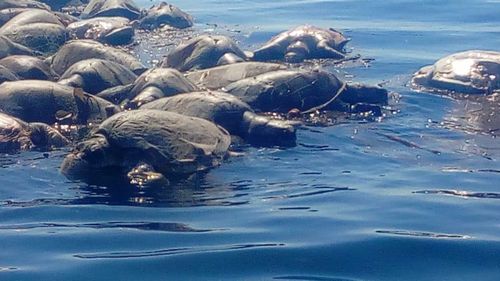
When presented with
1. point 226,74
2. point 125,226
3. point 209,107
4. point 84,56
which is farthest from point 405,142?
point 84,56

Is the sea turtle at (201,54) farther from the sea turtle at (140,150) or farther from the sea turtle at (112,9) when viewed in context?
the sea turtle at (112,9)

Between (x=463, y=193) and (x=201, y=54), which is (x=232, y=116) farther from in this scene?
(x=201, y=54)

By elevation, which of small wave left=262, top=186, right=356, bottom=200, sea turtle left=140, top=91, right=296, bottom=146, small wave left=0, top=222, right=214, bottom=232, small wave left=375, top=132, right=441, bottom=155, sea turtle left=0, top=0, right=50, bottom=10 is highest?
sea turtle left=0, top=0, right=50, bottom=10

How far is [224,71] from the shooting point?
10.5m

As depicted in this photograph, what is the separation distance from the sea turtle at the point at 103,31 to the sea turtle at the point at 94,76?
143 inches

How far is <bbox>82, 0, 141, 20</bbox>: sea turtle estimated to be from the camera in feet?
53.5

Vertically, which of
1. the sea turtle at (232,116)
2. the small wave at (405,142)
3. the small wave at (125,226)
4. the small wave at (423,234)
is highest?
the sea turtle at (232,116)

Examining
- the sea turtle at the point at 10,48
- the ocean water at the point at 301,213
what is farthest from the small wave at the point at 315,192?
the sea turtle at the point at 10,48

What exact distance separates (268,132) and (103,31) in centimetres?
616

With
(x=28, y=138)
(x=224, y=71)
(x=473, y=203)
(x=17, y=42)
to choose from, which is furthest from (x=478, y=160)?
(x=17, y=42)

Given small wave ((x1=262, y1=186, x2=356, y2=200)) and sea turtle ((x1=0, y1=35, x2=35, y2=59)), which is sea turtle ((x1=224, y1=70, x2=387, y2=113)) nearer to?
small wave ((x1=262, y1=186, x2=356, y2=200))

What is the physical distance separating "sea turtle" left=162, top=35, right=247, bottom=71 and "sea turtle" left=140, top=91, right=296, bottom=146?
2741 mm

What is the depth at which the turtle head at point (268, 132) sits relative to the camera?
871 centimetres

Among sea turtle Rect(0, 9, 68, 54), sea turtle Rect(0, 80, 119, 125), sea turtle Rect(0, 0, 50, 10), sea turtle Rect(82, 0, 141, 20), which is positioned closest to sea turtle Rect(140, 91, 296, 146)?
sea turtle Rect(0, 80, 119, 125)
